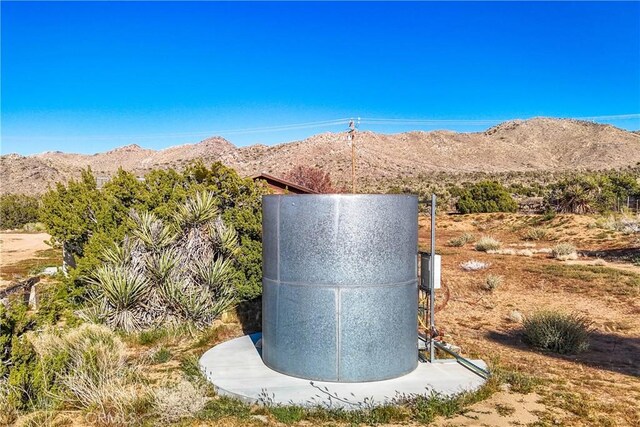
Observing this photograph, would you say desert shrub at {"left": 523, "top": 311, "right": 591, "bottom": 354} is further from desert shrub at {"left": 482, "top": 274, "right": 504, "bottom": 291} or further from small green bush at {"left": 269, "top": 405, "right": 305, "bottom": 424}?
small green bush at {"left": 269, "top": 405, "right": 305, "bottom": 424}

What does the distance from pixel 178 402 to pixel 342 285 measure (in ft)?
7.69

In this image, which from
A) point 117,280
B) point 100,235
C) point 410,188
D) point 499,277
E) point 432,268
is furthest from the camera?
point 410,188

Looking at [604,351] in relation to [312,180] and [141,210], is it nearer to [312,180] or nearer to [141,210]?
[141,210]

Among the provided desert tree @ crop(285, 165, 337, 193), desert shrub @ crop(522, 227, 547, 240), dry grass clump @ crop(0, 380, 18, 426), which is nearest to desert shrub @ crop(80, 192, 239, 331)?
dry grass clump @ crop(0, 380, 18, 426)

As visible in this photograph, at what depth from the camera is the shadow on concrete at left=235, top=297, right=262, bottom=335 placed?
10.4m

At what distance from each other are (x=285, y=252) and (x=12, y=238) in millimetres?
30382

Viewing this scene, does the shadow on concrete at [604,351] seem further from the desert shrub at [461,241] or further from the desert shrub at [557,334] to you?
the desert shrub at [461,241]

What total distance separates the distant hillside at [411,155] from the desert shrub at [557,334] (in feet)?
173

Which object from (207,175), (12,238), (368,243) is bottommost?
(12,238)

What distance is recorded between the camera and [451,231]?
32344mm

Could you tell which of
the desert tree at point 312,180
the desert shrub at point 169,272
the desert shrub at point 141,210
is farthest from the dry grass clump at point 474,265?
the desert tree at point 312,180

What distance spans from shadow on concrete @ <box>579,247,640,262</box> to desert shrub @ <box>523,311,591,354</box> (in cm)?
1132

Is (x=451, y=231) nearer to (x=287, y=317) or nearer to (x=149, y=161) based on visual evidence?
(x=287, y=317)

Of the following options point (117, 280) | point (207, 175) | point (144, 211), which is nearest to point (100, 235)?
point (144, 211)
